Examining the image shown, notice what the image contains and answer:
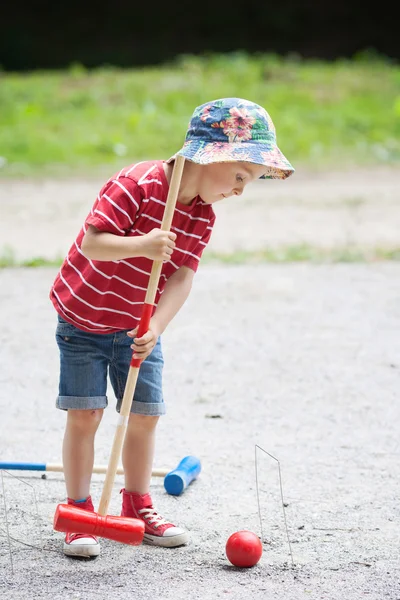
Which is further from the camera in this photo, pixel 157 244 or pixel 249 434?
pixel 249 434

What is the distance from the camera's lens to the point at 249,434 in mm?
3465

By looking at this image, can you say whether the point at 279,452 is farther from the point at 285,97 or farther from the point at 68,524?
the point at 285,97

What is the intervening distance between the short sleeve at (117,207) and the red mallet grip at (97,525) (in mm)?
704

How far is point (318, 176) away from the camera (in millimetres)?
9016

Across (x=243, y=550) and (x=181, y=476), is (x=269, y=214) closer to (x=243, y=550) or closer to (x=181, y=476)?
(x=181, y=476)

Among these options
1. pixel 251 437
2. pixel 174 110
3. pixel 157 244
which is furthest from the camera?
pixel 174 110

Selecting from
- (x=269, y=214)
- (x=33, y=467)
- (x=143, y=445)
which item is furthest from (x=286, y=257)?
(x=143, y=445)

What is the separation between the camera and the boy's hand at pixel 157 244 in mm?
2311

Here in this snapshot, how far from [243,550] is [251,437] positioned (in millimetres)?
994

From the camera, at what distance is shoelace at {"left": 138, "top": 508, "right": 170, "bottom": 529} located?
266 centimetres

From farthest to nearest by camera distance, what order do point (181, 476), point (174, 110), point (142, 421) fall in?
1. point (174, 110)
2. point (181, 476)
3. point (142, 421)

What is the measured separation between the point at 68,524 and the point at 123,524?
0.14m

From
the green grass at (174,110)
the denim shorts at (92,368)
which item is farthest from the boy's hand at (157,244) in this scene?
the green grass at (174,110)

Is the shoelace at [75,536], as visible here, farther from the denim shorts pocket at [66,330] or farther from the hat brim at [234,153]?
the hat brim at [234,153]
